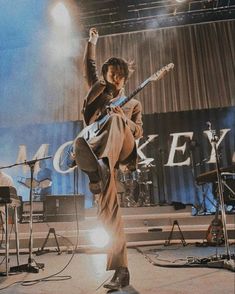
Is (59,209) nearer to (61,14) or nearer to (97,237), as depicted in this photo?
A: (97,237)

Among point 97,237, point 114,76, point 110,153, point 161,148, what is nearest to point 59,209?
point 97,237

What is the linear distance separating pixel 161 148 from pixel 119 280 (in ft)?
22.9

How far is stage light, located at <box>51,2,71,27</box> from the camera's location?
871 centimetres

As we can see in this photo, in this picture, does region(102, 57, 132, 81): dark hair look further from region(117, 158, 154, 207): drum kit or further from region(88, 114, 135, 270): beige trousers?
region(117, 158, 154, 207): drum kit

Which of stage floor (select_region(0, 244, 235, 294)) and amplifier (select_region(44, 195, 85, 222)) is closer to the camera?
stage floor (select_region(0, 244, 235, 294))

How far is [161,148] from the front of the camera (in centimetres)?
871

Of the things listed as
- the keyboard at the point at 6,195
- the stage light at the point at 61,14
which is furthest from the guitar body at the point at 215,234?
the stage light at the point at 61,14

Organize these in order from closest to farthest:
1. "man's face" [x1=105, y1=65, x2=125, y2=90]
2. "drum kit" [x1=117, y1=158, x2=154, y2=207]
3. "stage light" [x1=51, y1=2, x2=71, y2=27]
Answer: "man's face" [x1=105, y1=65, x2=125, y2=90] → "drum kit" [x1=117, y1=158, x2=154, y2=207] → "stage light" [x1=51, y1=2, x2=71, y2=27]

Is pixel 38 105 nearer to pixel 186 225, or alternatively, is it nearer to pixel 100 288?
pixel 186 225

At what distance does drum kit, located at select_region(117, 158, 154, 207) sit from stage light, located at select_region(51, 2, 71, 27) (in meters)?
4.67

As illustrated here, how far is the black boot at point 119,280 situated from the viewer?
1.84m

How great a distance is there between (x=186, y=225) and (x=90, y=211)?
2.01 metres

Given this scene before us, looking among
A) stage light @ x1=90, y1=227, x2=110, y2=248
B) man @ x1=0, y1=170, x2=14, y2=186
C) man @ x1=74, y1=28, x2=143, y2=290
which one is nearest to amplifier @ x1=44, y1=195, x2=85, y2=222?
stage light @ x1=90, y1=227, x2=110, y2=248

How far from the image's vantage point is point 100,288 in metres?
1.97
